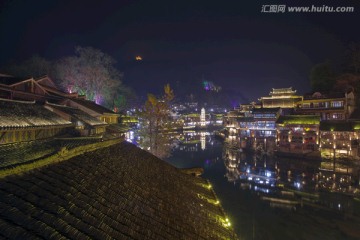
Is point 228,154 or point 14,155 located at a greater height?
point 14,155

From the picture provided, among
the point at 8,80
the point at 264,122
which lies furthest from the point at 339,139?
the point at 8,80

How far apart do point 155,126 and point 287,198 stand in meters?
20.6

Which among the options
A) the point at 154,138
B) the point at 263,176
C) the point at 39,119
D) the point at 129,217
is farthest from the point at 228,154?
the point at 129,217

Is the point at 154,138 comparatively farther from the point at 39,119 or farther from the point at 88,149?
the point at 88,149

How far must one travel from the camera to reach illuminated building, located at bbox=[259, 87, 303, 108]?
62572 mm

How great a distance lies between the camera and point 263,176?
119 feet

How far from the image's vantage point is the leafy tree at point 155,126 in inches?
1332

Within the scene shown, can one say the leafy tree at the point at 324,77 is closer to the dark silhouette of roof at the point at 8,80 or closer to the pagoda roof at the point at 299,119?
the pagoda roof at the point at 299,119

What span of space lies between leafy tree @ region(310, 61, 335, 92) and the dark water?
82.7 feet

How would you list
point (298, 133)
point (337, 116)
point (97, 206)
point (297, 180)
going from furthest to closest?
1. point (298, 133)
2. point (337, 116)
3. point (297, 180)
4. point (97, 206)

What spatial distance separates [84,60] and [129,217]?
144 ft

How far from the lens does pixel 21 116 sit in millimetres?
9805

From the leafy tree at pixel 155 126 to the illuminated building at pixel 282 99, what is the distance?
4188 cm

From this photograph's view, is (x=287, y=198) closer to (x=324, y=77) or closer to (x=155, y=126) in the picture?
(x=155, y=126)
